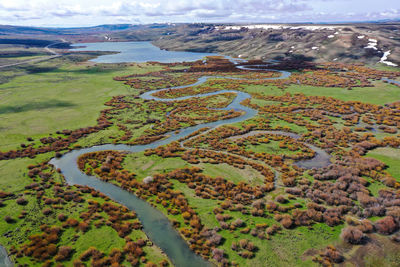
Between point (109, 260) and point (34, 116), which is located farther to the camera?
point (34, 116)

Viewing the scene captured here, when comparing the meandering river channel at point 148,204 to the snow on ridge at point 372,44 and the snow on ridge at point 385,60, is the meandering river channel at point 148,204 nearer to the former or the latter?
the snow on ridge at point 385,60

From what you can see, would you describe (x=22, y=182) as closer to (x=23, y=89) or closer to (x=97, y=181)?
(x=97, y=181)

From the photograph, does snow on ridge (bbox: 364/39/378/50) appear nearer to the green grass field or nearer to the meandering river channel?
the meandering river channel

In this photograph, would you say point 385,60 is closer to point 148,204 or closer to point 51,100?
point 148,204

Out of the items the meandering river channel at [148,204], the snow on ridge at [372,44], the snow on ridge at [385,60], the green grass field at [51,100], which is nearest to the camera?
the meandering river channel at [148,204]

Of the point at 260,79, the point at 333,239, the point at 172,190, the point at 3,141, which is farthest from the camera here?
the point at 260,79

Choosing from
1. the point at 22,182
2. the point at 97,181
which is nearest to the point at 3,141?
the point at 22,182

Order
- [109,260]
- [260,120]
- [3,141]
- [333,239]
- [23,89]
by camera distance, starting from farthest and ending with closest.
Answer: [23,89] → [260,120] → [3,141] → [333,239] → [109,260]

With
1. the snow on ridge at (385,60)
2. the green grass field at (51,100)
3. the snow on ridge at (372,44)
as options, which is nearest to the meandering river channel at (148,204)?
the green grass field at (51,100)

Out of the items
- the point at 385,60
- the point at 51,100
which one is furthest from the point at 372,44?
the point at 51,100

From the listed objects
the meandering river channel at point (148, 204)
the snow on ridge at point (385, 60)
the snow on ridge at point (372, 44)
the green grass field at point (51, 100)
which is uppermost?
the snow on ridge at point (372, 44)

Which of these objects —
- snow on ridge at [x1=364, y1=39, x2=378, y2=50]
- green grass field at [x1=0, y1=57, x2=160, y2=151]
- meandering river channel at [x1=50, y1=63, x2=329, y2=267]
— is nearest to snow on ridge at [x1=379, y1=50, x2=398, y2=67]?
snow on ridge at [x1=364, y1=39, x2=378, y2=50]
